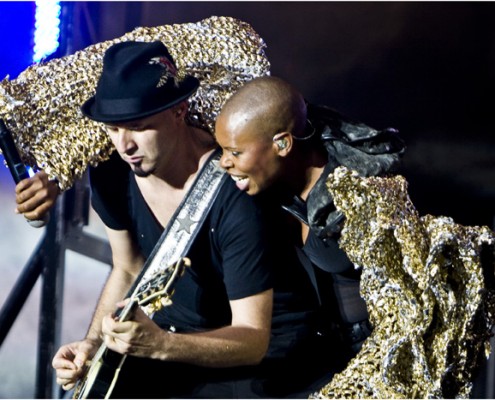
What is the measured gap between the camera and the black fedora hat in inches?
125

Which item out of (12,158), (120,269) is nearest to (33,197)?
(12,158)

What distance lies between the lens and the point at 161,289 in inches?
113

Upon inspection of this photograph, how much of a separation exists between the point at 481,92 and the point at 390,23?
0.38m

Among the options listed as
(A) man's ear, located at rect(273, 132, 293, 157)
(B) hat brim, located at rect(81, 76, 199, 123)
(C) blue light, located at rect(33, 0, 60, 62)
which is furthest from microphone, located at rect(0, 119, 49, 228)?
(C) blue light, located at rect(33, 0, 60, 62)

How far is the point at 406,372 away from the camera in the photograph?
307 cm

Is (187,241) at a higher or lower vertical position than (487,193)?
higher

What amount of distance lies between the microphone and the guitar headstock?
0.51m

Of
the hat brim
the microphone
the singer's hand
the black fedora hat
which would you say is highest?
the black fedora hat

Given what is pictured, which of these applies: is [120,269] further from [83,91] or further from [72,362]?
[83,91]

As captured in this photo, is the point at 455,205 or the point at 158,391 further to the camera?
the point at 455,205

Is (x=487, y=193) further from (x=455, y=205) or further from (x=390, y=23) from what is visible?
(x=390, y=23)

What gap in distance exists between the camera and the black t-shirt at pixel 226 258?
10.6ft

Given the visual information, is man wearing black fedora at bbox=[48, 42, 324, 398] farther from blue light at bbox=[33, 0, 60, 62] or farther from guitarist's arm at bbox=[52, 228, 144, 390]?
blue light at bbox=[33, 0, 60, 62]

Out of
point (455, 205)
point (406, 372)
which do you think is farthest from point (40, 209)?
point (455, 205)
